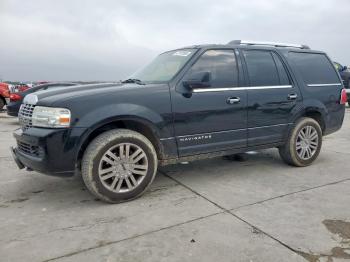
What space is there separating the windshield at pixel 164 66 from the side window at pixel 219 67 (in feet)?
0.56

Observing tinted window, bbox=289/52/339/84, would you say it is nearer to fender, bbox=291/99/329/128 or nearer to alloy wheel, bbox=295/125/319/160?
fender, bbox=291/99/329/128

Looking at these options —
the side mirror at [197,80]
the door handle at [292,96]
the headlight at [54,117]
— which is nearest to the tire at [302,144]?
the door handle at [292,96]

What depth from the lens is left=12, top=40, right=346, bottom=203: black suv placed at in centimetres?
351

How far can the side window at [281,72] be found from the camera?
490 centimetres

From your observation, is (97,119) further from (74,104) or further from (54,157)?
(54,157)

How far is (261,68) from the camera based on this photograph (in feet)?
15.6

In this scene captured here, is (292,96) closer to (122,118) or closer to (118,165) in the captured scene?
(122,118)

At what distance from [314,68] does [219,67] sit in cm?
191

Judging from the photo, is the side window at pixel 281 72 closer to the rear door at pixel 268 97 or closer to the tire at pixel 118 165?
the rear door at pixel 268 97

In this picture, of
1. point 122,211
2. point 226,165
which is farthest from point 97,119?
point 226,165

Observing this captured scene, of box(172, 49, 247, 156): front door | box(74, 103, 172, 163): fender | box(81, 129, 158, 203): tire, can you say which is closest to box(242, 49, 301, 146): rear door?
box(172, 49, 247, 156): front door

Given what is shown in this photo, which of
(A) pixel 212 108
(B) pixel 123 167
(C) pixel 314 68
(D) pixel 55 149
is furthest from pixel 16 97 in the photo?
(C) pixel 314 68

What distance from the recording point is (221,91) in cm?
429

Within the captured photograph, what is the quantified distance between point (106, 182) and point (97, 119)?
0.70 metres
